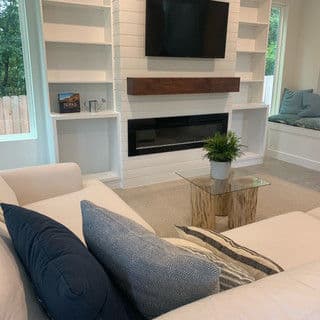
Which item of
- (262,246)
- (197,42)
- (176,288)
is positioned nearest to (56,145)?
(197,42)

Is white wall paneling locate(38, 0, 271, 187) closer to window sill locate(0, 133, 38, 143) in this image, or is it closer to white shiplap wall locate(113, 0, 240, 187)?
white shiplap wall locate(113, 0, 240, 187)

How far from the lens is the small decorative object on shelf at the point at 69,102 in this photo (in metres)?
3.26

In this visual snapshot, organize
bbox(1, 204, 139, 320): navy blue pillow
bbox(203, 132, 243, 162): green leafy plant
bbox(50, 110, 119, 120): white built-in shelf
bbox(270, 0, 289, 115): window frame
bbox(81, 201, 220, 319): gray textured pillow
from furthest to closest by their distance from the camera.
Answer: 1. bbox(270, 0, 289, 115): window frame
2. bbox(50, 110, 119, 120): white built-in shelf
3. bbox(203, 132, 243, 162): green leafy plant
4. bbox(81, 201, 220, 319): gray textured pillow
5. bbox(1, 204, 139, 320): navy blue pillow

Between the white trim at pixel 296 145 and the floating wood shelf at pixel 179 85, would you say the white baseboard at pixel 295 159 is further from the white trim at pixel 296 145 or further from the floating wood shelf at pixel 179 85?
the floating wood shelf at pixel 179 85

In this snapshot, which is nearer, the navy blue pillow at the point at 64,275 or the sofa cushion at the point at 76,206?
the navy blue pillow at the point at 64,275

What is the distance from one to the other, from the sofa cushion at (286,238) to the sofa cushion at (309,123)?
9.02 feet

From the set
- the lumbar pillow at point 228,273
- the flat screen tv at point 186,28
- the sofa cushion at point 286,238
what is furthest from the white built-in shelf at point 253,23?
the lumbar pillow at point 228,273

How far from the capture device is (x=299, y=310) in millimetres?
785

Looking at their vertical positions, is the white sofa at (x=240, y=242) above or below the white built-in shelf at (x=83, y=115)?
below

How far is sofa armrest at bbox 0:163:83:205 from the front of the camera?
2057 mm

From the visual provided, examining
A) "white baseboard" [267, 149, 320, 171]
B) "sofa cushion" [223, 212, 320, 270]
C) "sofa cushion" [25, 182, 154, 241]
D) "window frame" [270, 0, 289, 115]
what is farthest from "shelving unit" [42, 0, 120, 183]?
"window frame" [270, 0, 289, 115]

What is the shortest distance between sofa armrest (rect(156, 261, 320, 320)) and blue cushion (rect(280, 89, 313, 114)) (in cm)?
455

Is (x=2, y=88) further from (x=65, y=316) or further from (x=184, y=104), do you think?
(x=65, y=316)

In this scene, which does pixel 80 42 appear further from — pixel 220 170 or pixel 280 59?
pixel 280 59
